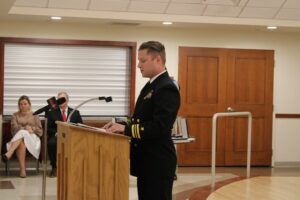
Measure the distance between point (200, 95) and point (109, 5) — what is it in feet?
7.29

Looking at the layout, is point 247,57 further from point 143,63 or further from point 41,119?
point 143,63

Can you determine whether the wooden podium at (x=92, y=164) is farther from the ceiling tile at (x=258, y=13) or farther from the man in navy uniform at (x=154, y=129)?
the ceiling tile at (x=258, y=13)

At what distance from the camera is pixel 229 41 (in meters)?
8.98

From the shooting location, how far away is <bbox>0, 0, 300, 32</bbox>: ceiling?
7.55 m

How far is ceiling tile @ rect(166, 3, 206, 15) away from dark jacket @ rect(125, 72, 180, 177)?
15.2ft

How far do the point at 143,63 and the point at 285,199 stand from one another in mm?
2408

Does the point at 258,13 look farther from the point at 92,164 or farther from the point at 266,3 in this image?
the point at 92,164

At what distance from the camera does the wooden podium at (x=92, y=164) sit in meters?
3.06

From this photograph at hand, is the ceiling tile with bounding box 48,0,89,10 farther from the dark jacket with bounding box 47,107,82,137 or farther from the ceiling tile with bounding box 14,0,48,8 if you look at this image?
the dark jacket with bounding box 47,107,82,137

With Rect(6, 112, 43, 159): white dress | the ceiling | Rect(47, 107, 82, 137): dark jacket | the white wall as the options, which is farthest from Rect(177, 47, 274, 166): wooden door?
Rect(6, 112, 43, 159): white dress

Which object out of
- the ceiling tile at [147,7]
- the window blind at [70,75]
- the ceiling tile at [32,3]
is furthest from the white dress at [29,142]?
the ceiling tile at [147,7]

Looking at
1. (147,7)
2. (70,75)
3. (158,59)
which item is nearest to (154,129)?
(158,59)

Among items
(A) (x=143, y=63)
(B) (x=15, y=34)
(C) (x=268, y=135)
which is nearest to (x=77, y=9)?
(B) (x=15, y=34)

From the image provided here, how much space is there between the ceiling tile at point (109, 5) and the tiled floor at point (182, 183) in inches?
91.8
